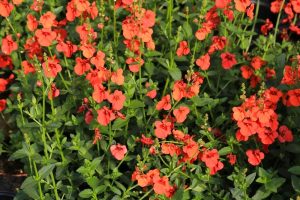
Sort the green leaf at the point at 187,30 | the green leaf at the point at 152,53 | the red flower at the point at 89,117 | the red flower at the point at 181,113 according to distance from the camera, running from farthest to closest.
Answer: the green leaf at the point at 187,30 < the green leaf at the point at 152,53 < the red flower at the point at 89,117 < the red flower at the point at 181,113

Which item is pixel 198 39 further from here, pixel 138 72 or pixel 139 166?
pixel 139 166

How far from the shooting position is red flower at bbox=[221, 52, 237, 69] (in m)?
2.87

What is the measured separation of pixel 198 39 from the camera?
2.99 meters

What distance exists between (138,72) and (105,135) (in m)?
0.43

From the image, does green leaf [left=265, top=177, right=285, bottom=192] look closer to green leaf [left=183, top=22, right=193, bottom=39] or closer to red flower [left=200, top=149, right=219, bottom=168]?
red flower [left=200, top=149, right=219, bottom=168]

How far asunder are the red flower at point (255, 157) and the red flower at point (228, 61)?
0.53 metres

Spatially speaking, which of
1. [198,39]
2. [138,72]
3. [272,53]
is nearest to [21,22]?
[138,72]

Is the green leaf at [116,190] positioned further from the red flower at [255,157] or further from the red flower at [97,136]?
the red flower at [255,157]

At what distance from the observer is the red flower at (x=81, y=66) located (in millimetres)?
2734

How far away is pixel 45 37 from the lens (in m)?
2.83

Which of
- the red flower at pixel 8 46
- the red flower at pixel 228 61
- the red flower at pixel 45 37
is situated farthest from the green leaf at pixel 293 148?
the red flower at pixel 8 46

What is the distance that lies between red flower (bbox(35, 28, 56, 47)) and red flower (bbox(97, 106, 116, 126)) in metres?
0.53

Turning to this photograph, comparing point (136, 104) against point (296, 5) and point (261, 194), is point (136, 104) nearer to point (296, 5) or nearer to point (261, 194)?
point (261, 194)

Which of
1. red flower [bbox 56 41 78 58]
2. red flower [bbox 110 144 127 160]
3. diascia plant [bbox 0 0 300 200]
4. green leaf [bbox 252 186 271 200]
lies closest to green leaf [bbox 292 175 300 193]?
diascia plant [bbox 0 0 300 200]
